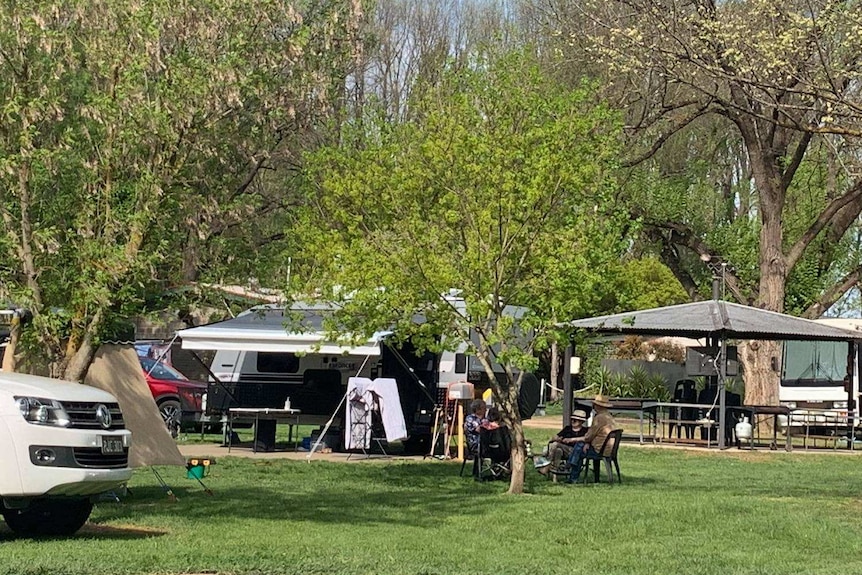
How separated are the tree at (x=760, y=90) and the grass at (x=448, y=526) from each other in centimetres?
406

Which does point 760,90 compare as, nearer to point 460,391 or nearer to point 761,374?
point 460,391

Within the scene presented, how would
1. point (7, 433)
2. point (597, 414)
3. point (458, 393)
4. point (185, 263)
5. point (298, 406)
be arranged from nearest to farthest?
point (7, 433) < point (185, 263) < point (597, 414) < point (458, 393) < point (298, 406)

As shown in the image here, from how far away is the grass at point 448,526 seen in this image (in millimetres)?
10188

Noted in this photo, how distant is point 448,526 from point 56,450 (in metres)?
3.95

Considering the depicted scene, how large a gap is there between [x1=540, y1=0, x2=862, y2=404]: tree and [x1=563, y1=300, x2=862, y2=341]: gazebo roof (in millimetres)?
3277

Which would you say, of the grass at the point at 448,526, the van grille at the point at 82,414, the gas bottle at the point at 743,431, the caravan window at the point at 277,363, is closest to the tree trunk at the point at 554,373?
the gas bottle at the point at 743,431

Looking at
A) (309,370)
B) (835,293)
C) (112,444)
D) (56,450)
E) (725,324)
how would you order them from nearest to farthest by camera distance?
(56,450) → (112,444) → (309,370) → (725,324) → (835,293)

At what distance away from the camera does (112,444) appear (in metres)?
11.1

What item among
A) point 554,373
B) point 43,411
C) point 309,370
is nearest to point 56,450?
point 43,411

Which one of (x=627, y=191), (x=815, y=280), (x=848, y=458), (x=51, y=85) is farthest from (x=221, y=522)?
(x=815, y=280)

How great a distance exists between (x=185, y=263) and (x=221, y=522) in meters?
2.57

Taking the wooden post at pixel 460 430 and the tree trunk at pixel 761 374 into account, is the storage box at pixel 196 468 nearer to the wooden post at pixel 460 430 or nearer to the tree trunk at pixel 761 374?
the wooden post at pixel 460 430

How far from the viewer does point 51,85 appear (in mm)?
12367

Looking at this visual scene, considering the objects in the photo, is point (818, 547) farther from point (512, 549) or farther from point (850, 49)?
point (850, 49)
